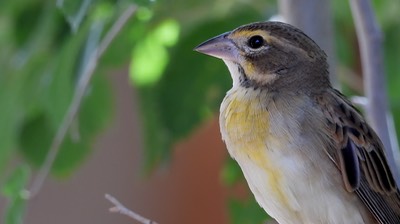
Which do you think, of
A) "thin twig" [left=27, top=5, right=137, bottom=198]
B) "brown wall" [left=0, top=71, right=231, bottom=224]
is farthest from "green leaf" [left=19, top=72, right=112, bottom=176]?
"brown wall" [left=0, top=71, right=231, bottom=224]

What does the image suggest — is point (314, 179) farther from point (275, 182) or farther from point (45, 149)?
point (45, 149)

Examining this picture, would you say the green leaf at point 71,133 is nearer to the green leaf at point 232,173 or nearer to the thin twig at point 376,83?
the green leaf at point 232,173

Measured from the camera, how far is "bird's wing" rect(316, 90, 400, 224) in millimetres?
1931

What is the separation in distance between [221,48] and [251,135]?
0.19 m

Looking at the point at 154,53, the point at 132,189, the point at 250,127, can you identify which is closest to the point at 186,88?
the point at 154,53

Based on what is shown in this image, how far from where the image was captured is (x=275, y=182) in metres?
1.89

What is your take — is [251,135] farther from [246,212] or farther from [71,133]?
[71,133]

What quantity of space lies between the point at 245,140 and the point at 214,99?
544 millimetres

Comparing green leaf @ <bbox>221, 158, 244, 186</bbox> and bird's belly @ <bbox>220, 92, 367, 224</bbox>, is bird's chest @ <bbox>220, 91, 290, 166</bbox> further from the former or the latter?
green leaf @ <bbox>221, 158, 244, 186</bbox>

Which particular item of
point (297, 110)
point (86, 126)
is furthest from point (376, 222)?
point (86, 126)

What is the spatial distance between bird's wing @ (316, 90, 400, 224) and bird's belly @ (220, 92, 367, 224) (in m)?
0.03

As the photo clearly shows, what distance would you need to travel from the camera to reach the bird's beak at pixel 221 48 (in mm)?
1992

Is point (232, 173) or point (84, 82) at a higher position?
point (84, 82)

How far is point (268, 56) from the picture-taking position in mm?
2051
